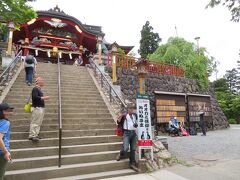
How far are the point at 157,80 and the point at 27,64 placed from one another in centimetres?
864

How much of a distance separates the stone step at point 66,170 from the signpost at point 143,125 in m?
0.70

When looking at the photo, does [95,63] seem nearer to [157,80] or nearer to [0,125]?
[157,80]

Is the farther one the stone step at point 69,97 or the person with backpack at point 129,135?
the stone step at point 69,97

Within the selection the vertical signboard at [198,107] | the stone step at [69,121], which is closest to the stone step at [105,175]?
the stone step at [69,121]

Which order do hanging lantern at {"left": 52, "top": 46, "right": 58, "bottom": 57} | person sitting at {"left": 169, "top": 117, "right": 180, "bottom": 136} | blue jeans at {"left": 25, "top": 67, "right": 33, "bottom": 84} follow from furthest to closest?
hanging lantern at {"left": 52, "top": 46, "right": 58, "bottom": 57} → person sitting at {"left": 169, "top": 117, "right": 180, "bottom": 136} → blue jeans at {"left": 25, "top": 67, "right": 33, "bottom": 84}

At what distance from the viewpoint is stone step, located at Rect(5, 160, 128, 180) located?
16.9 feet

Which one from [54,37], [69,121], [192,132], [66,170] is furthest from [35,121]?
[54,37]

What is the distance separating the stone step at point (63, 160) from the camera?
551 cm

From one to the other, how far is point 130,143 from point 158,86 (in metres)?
9.87

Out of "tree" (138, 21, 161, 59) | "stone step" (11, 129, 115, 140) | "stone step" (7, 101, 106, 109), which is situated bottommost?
"stone step" (11, 129, 115, 140)

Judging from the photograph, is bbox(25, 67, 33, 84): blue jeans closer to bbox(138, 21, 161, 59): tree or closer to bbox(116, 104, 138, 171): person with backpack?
bbox(116, 104, 138, 171): person with backpack

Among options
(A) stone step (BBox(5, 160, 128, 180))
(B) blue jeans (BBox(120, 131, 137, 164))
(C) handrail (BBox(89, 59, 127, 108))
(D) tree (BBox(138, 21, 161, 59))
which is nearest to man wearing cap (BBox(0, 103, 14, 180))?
(A) stone step (BBox(5, 160, 128, 180))

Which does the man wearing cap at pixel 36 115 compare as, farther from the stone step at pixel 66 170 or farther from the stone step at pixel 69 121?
the stone step at pixel 66 170

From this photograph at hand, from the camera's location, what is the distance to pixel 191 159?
7.62 metres
